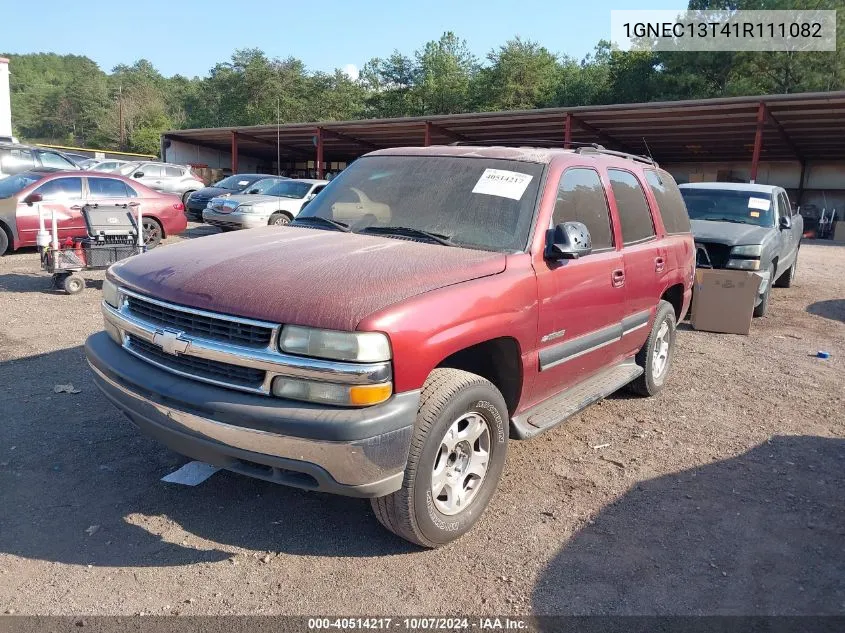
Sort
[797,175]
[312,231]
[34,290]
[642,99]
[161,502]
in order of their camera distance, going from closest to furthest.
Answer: [161,502]
[312,231]
[34,290]
[797,175]
[642,99]

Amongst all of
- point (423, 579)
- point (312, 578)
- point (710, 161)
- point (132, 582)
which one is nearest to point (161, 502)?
point (132, 582)

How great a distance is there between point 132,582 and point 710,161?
33200 millimetres

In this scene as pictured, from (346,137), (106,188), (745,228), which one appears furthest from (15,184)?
(346,137)

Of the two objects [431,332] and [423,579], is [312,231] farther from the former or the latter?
[423,579]

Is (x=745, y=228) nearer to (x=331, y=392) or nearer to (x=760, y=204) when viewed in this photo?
(x=760, y=204)

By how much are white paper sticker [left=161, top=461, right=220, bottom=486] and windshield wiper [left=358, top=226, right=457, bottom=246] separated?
5.39 feet

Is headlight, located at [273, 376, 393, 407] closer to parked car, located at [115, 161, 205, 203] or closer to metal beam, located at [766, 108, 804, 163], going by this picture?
parked car, located at [115, 161, 205, 203]

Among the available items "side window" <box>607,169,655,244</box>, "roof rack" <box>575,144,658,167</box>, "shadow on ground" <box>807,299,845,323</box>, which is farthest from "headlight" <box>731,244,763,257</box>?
"side window" <box>607,169,655,244</box>

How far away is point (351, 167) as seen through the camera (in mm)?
4578

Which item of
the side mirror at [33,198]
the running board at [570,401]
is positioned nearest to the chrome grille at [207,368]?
the running board at [570,401]

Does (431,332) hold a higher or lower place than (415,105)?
lower

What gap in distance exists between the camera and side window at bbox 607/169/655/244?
4.55 metres

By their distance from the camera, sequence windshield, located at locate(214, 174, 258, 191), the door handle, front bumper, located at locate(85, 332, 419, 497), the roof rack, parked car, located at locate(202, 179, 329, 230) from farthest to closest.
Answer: windshield, located at locate(214, 174, 258, 191)
parked car, located at locate(202, 179, 329, 230)
the roof rack
the door handle
front bumper, located at locate(85, 332, 419, 497)

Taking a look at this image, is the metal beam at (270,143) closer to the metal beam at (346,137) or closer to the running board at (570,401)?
the metal beam at (346,137)
